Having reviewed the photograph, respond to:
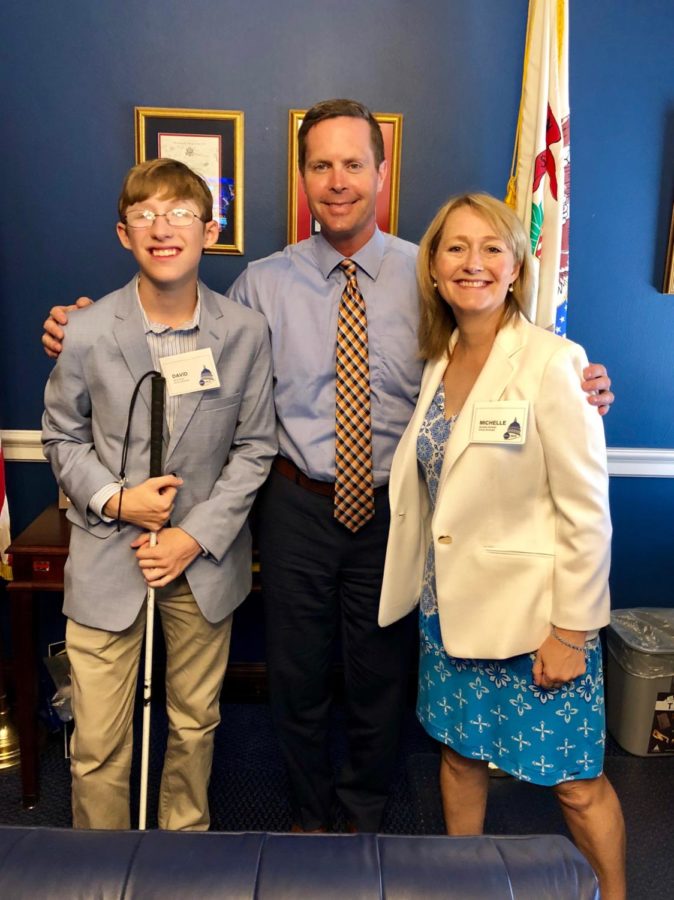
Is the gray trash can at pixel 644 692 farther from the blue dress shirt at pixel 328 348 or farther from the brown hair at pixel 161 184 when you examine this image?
the brown hair at pixel 161 184

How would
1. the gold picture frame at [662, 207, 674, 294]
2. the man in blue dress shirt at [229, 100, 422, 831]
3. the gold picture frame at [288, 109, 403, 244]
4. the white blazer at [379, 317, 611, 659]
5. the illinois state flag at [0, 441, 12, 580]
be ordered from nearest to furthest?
1. the white blazer at [379, 317, 611, 659]
2. the man in blue dress shirt at [229, 100, 422, 831]
3. the illinois state flag at [0, 441, 12, 580]
4. the gold picture frame at [288, 109, 403, 244]
5. the gold picture frame at [662, 207, 674, 294]

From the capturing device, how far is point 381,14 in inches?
93.5

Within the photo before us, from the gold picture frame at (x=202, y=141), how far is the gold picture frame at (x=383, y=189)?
173 millimetres

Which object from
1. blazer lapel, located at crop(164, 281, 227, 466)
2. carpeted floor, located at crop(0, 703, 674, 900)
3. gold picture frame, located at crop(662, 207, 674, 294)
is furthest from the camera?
gold picture frame, located at crop(662, 207, 674, 294)

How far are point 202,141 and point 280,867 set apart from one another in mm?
2204

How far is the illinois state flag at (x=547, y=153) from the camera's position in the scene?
2.17m

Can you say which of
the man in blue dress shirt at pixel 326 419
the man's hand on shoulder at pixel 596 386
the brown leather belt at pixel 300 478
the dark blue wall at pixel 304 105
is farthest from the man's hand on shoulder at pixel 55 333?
the man's hand on shoulder at pixel 596 386

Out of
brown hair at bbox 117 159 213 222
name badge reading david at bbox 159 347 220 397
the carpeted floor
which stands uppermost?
brown hair at bbox 117 159 213 222

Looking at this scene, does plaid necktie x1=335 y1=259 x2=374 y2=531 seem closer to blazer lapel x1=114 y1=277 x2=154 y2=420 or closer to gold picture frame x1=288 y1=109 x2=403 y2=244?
blazer lapel x1=114 y1=277 x2=154 y2=420

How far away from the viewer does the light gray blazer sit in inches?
64.6

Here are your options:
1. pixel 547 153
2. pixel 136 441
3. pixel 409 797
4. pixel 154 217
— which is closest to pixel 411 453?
pixel 136 441

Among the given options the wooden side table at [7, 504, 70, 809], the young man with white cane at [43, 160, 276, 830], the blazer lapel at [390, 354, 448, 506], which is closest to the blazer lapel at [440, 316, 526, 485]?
the blazer lapel at [390, 354, 448, 506]

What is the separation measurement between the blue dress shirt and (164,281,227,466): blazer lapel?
19 cm

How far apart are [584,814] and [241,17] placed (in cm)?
249
